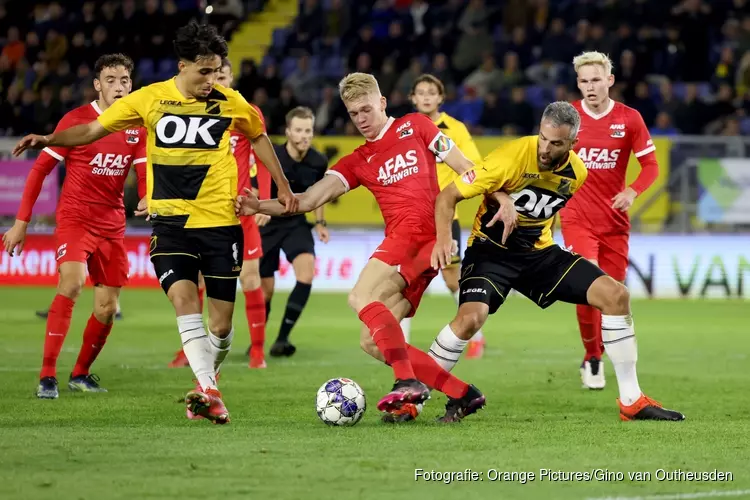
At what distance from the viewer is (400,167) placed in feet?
27.0

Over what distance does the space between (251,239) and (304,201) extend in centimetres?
306

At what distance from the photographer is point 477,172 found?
25.1 feet

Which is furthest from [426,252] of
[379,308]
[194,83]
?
[194,83]

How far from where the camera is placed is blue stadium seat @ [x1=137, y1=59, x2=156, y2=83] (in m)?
25.7

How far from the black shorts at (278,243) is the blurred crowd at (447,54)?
28.4 feet

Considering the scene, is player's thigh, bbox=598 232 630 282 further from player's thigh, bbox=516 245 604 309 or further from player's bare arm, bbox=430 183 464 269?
player's bare arm, bbox=430 183 464 269

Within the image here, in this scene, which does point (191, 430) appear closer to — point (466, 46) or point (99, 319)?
point (99, 319)

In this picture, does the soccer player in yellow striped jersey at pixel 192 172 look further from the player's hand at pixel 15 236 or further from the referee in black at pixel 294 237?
the referee in black at pixel 294 237

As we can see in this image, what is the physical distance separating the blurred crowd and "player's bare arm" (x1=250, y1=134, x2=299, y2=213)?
12.7 metres

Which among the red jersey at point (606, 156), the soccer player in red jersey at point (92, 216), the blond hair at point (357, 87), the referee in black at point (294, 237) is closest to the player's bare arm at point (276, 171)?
the blond hair at point (357, 87)

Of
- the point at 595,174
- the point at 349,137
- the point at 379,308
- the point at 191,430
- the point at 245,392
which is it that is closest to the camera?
the point at 191,430

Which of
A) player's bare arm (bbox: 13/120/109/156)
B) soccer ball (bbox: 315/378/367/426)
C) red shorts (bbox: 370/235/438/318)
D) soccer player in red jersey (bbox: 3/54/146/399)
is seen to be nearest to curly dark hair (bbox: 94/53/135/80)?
soccer player in red jersey (bbox: 3/54/146/399)

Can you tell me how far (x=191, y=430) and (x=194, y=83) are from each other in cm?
208

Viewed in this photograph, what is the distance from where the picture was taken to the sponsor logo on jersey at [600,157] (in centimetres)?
1016
